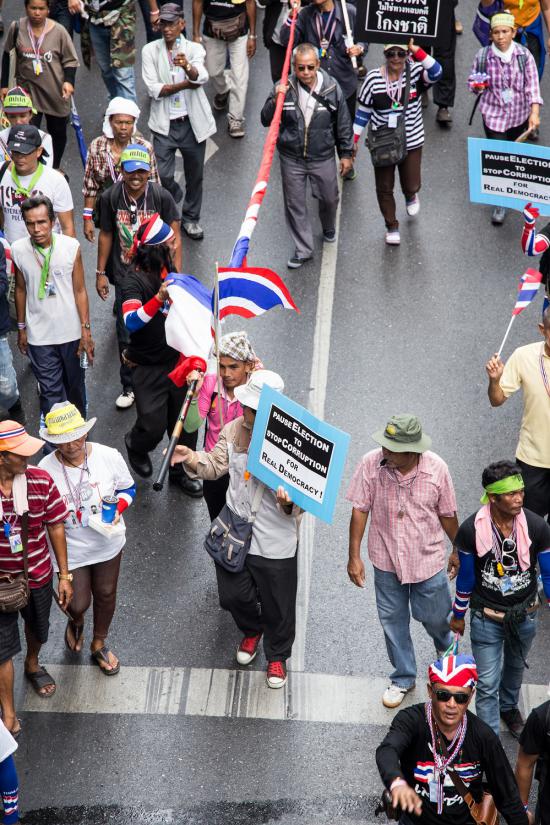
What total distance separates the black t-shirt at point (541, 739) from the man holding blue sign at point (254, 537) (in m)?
1.88

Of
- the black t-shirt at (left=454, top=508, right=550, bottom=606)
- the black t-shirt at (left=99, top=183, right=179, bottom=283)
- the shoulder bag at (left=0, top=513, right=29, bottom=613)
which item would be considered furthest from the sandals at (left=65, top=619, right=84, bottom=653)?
the black t-shirt at (left=99, top=183, right=179, bottom=283)

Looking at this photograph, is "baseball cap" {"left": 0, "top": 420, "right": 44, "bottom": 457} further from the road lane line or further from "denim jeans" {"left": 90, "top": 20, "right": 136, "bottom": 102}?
"denim jeans" {"left": 90, "top": 20, "right": 136, "bottom": 102}

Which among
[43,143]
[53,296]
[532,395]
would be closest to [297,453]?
[532,395]

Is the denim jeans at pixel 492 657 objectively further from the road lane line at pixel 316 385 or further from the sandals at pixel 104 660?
the sandals at pixel 104 660

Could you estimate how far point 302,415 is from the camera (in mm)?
6586

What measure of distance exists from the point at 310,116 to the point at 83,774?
598 cm

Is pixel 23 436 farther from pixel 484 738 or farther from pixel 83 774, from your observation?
pixel 484 738

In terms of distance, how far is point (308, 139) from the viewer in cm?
1077

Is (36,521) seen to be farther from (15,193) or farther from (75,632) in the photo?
(15,193)

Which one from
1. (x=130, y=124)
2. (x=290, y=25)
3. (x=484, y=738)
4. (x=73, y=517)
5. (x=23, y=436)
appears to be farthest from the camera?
(x=290, y=25)

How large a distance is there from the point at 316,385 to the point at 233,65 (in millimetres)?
4399

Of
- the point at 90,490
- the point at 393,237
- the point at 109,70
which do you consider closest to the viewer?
the point at 90,490

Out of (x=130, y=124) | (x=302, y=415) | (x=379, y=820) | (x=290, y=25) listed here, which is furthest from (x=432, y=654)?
(x=290, y=25)

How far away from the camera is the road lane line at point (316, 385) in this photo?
25.6 feet
